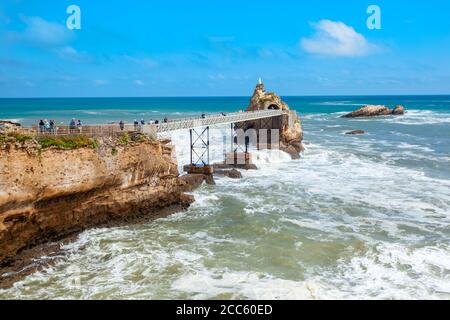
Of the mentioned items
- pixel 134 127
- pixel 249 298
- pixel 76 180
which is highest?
pixel 134 127

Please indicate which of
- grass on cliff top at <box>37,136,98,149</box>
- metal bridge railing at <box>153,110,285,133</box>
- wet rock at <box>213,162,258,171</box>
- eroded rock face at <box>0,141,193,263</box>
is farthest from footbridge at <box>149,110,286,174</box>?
grass on cliff top at <box>37,136,98,149</box>

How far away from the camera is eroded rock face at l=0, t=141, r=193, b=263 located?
14.9m

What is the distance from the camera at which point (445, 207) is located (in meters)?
22.5

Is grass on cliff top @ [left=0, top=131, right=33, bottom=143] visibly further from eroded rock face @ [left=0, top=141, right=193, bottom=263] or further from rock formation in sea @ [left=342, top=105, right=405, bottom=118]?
rock formation in sea @ [left=342, top=105, right=405, bottom=118]

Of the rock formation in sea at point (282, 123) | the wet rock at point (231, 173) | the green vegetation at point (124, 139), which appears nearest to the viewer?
the green vegetation at point (124, 139)

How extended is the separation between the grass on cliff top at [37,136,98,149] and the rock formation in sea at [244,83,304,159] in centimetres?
2515

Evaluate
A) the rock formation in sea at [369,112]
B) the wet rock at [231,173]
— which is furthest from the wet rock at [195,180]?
the rock formation in sea at [369,112]

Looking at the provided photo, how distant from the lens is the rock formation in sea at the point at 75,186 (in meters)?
14.9

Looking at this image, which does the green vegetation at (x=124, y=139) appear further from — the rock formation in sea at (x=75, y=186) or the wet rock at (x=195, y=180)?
the wet rock at (x=195, y=180)

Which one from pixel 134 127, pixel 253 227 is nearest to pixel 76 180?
pixel 134 127

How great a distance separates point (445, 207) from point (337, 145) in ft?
89.9
